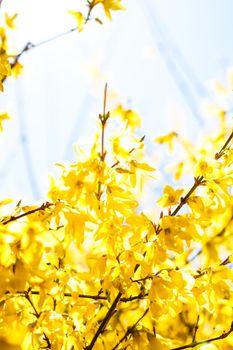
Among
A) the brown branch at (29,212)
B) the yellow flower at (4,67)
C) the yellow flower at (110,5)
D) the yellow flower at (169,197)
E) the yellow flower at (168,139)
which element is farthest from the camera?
the yellow flower at (168,139)

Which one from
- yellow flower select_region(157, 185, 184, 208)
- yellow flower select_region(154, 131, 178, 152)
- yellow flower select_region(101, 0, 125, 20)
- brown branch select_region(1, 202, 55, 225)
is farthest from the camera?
yellow flower select_region(154, 131, 178, 152)

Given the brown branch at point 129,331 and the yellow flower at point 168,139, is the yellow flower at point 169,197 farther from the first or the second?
the yellow flower at point 168,139

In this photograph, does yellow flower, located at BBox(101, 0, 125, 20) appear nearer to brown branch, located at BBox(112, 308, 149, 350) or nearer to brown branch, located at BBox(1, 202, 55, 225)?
brown branch, located at BBox(1, 202, 55, 225)

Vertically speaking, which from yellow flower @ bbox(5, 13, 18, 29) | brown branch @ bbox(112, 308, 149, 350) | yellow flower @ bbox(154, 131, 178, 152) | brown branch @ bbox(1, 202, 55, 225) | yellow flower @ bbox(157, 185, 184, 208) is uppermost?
yellow flower @ bbox(5, 13, 18, 29)

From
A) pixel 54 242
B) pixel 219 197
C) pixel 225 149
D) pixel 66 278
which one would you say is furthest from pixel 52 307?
pixel 225 149

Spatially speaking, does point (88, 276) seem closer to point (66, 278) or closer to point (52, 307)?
point (66, 278)

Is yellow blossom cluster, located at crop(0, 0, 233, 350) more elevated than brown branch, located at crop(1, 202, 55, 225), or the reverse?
brown branch, located at crop(1, 202, 55, 225)

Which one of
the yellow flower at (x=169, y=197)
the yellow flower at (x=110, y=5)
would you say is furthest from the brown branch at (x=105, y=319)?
the yellow flower at (x=110, y=5)

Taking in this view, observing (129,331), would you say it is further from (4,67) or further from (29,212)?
(4,67)

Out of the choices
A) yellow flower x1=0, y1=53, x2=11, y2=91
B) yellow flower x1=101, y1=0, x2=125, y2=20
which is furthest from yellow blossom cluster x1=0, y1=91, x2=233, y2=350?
yellow flower x1=101, y1=0, x2=125, y2=20
